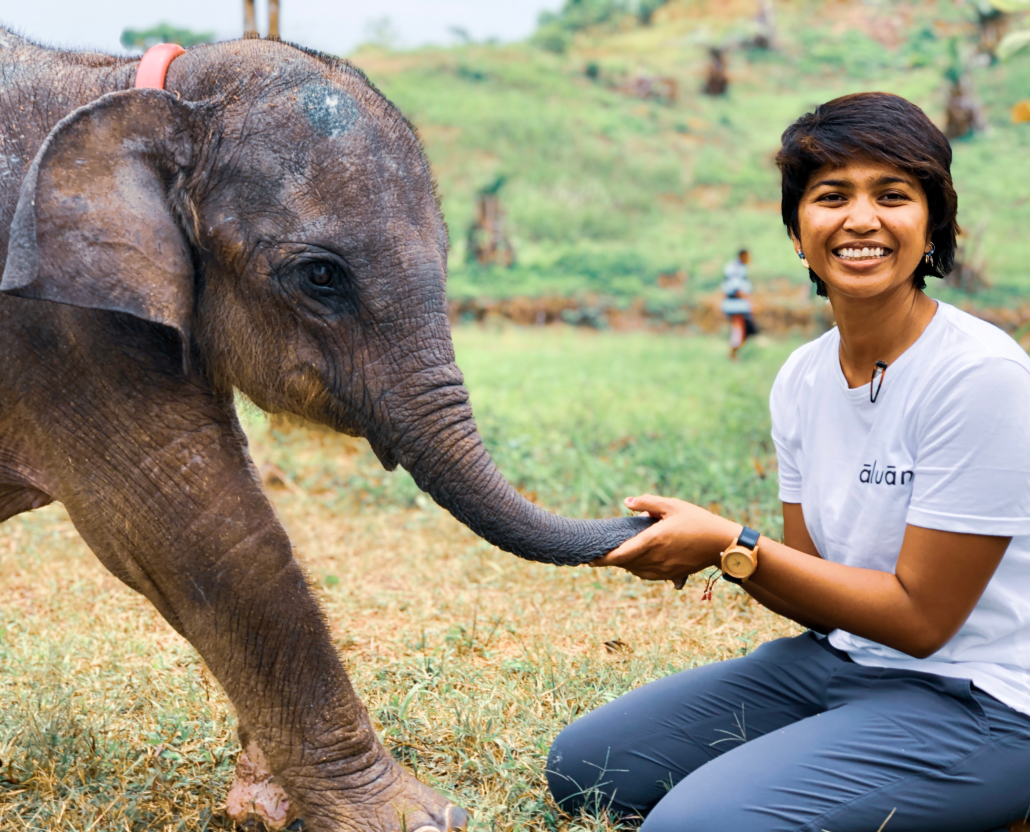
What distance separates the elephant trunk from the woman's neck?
0.65 m

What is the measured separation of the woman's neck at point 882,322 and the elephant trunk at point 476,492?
2.13 ft

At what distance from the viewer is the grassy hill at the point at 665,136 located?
15.4 m

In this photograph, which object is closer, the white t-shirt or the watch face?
the white t-shirt

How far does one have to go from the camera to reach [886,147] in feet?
7.61

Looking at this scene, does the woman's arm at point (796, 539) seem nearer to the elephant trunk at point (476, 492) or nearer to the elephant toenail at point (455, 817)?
the elephant trunk at point (476, 492)

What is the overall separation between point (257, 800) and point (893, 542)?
1699mm

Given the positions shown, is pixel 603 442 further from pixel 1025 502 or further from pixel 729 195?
pixel 729 195

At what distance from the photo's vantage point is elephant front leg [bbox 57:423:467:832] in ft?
8.23

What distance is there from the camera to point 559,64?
76.5 feet

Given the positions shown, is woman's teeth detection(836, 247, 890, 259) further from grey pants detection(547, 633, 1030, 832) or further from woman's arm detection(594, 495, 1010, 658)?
grey pants detection(547, 633, 1030, 832)

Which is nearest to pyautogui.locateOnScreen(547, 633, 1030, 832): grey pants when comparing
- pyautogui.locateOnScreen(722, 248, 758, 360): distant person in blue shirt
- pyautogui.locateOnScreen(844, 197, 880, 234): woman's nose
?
pyautogui.locateOnScreen(844, 197, 880, 234): woman's nose

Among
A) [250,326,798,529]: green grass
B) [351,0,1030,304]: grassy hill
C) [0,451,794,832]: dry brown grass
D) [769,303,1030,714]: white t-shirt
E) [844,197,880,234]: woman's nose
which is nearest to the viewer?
[769,303,1030,714]: white t-shirt

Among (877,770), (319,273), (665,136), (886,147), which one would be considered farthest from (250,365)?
(665,136)

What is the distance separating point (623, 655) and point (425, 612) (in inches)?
37.6
